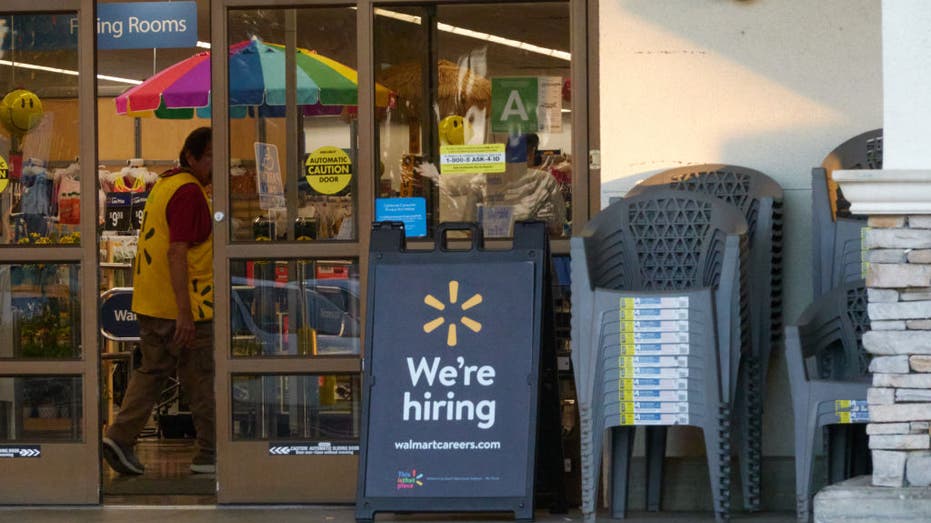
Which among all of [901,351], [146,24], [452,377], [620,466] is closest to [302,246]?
[452,377]

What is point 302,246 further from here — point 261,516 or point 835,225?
point 835,225

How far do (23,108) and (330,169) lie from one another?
147 centimetres

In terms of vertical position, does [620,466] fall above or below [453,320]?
below

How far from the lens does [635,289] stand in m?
6.19

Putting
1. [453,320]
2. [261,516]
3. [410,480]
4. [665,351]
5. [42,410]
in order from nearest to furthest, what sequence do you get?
[665,351] → [410,480] → [453,320] → [261,516] → [42,410]

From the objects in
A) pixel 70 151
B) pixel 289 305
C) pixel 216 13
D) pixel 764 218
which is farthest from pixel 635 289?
pixel 70 151

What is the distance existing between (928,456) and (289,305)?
293cm

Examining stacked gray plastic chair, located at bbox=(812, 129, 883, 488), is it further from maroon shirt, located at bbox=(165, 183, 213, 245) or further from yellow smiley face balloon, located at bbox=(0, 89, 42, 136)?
yellow smiley face balloon, located at bbox=(0, 89, 42, 136)

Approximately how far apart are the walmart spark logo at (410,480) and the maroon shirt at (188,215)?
2383mm

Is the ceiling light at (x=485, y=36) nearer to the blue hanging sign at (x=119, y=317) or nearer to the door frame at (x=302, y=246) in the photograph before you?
the door frame at (x=302, y=246)

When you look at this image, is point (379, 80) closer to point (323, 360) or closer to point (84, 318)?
point (323, 360)

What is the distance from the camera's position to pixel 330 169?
6.83 m

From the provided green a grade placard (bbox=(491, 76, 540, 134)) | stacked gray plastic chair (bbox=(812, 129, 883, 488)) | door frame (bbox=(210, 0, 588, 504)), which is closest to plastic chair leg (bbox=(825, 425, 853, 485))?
stacked gray plastic chair (bbox=(812, 129, 883, 488))

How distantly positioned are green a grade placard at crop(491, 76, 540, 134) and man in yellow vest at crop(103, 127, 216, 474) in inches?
74.5
